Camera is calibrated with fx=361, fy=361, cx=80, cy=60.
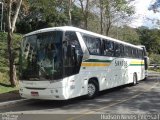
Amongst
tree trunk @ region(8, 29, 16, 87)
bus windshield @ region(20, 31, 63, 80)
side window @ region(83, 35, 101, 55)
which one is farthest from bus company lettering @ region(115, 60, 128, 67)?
bus windshield @ region(20, 31, 63, 80)

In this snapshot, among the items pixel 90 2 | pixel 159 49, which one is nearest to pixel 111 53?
pixel 90 2

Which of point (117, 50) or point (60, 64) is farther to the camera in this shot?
point (117, 50)

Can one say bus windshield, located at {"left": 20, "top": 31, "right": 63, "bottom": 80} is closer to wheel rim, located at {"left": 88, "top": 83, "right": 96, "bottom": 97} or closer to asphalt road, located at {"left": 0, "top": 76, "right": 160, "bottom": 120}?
asphalt road, located at {"left": 0, "top": 76, "right": 160, "bottom": 120}

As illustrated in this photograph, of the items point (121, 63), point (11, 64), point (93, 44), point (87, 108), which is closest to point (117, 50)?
point (121, 63)

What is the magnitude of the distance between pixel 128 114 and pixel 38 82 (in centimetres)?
404

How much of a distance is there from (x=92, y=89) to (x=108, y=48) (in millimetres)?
3102

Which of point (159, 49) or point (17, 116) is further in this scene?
point (159, 49)

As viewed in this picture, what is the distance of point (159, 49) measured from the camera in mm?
86250

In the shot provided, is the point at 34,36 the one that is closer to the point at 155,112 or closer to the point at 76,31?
the point at 76,31

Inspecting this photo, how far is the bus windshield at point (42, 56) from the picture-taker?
14577mm

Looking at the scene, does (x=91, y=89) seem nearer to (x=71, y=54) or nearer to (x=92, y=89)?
(x=92, y=89)

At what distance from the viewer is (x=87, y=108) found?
14461mm

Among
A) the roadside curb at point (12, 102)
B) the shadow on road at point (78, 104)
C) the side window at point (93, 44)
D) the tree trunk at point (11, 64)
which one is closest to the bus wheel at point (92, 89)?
the shadow on road at point (78, 104)

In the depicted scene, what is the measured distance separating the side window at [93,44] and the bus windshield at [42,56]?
7.08ft
